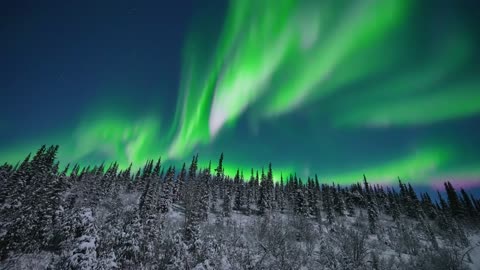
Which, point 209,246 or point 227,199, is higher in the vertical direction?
point 227,199

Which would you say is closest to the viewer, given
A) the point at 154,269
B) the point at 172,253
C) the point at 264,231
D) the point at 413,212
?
the point at 154,269

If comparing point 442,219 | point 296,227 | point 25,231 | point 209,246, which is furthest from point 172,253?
point 442,219

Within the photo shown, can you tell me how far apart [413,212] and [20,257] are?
106954 millimetres

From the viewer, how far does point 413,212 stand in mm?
81625

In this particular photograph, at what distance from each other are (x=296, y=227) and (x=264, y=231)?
1717 cm

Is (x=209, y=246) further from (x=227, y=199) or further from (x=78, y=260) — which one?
(x=227, y=199)

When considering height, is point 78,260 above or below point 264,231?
below

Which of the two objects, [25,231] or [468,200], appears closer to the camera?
[25,231]

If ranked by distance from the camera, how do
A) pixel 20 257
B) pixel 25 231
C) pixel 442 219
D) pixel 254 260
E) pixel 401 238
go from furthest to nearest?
pixel 442 219, pixel 401 238, pixel 25 231, pixel 20 257, pixel 254 260

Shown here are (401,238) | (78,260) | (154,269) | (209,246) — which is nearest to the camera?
(78,260)

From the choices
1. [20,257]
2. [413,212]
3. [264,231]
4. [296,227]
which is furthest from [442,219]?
[20,257]

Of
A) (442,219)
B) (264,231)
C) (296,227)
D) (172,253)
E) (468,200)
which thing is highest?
(468,200)

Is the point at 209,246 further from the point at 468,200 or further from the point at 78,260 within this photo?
the point at 468,200

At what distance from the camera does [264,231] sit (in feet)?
110
